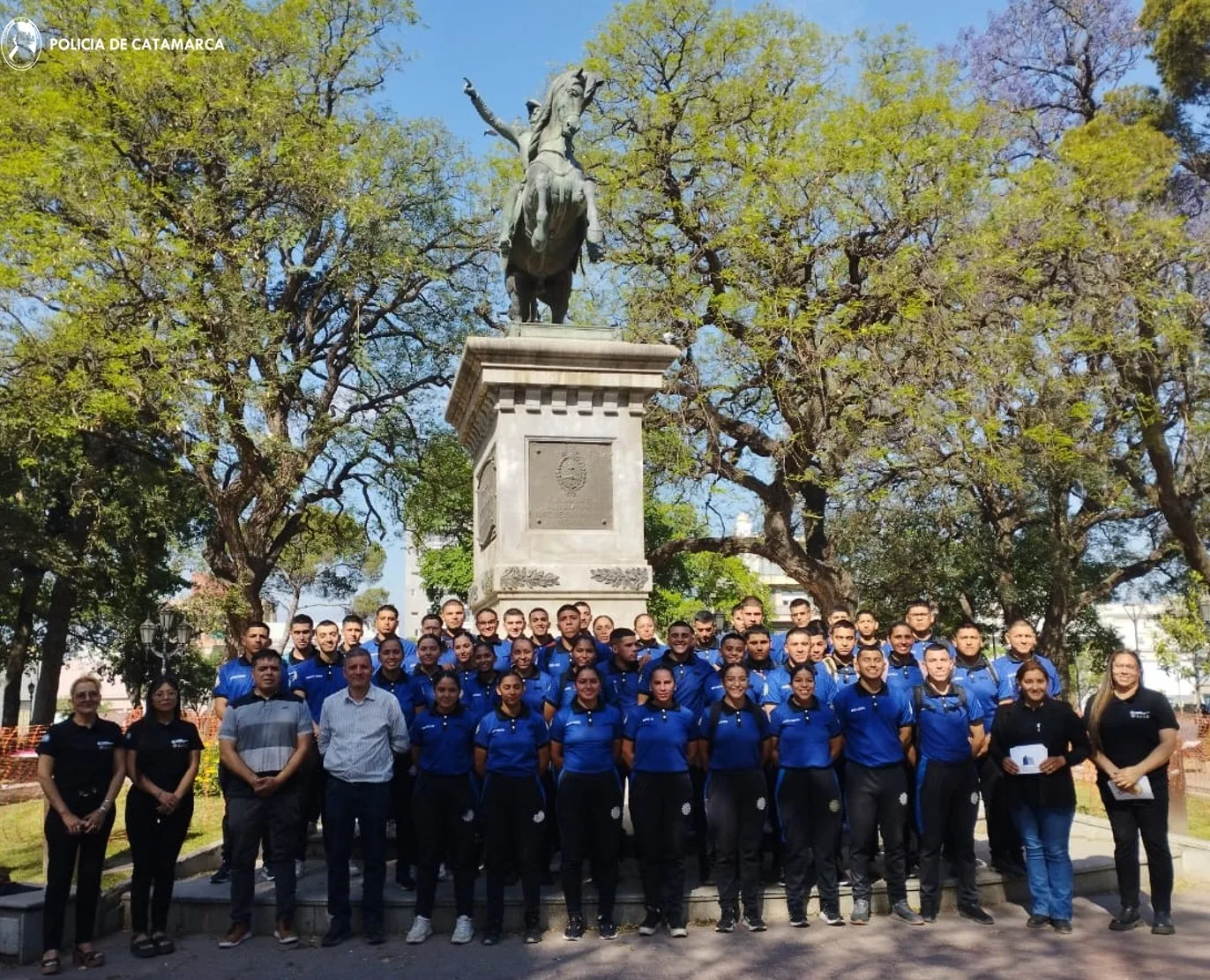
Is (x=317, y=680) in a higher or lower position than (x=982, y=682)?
higher

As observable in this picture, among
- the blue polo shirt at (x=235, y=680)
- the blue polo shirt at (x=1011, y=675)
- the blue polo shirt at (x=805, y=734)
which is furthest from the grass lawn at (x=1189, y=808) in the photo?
the blue polo shirt at (x=235, y=680)

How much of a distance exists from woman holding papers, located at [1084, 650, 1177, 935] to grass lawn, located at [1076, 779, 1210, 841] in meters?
3.14

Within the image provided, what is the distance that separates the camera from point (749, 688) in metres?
8.14

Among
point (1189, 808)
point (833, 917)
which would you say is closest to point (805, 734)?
point (833, 917)

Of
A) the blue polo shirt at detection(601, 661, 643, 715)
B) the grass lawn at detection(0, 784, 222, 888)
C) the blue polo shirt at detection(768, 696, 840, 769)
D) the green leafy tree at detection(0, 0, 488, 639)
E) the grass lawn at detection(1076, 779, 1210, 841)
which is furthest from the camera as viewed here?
the green leafy tree at detection(0, 0, 488, 639)

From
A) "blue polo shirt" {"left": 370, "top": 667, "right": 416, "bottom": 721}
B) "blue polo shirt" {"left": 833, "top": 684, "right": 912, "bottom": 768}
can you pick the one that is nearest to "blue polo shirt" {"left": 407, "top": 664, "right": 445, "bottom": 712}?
"blue polo shirt" {"left": 370, "top": 667, "right": 416, "bottom": 721}

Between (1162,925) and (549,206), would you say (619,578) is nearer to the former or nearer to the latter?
(549,206)

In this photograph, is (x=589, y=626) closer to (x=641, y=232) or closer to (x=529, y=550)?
(x=529, y=550)

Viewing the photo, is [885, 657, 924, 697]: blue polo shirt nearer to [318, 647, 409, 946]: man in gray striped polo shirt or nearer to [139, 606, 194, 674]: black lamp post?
[318, 647, 409, 946]: man in gray striped polo shirt

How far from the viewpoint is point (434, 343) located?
26.9 meters

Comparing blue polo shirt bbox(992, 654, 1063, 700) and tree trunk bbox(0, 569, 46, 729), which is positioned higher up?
tree trunk bbox(0, 569, 46, 729)

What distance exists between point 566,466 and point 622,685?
293 cm

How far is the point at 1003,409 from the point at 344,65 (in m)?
16.1

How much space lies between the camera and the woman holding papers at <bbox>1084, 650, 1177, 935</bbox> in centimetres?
750
